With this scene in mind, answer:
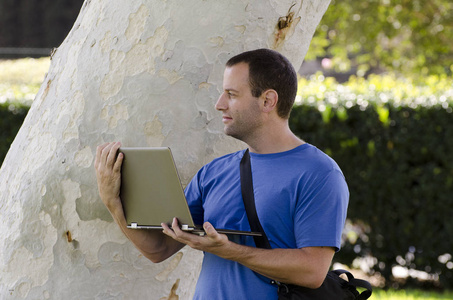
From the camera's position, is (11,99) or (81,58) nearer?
(81,58)

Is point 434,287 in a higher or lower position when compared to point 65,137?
lower

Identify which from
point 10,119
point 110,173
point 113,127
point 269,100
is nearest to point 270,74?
point 269,100

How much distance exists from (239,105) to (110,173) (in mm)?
573

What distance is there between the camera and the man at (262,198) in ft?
7.63

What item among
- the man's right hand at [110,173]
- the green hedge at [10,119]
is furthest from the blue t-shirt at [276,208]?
the green hedge at [10,119]

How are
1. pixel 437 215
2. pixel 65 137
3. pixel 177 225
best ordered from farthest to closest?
pixel 437 215 < pixel 65 137 < pixel 177 225

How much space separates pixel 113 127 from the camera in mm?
3154

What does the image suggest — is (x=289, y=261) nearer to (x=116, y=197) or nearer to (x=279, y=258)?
(x=279, y=258)

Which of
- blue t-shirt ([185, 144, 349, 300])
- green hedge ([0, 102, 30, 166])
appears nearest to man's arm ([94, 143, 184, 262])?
blue t-shirt ([185, 144, 349, 300])

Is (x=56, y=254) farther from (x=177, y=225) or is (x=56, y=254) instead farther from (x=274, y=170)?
(x=274, y=170)

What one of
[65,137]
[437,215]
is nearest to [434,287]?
[437,215]

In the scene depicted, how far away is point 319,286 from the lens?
7.82ft

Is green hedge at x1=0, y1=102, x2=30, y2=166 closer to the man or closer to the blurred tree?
the man

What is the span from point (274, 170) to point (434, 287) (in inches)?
211
